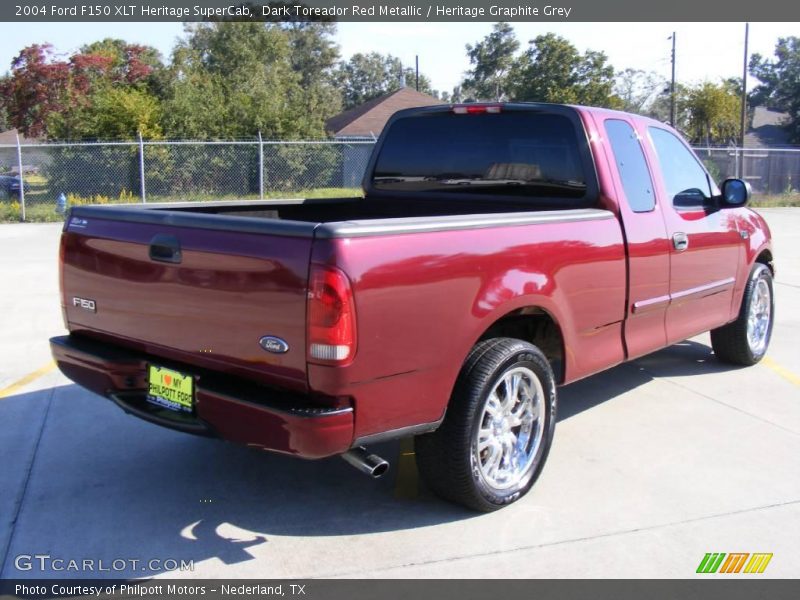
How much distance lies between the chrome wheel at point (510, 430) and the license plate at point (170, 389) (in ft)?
Result: 4.46

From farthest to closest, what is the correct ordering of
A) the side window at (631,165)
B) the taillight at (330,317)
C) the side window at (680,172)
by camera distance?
the side window at (680,172), the side window at (631,165), the taillight at (330,317)

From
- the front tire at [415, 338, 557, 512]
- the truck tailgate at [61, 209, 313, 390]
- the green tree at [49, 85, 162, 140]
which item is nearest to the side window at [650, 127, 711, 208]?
the front tire at [415, 338, 557, 512]

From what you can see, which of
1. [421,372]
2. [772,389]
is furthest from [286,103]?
[421,372]

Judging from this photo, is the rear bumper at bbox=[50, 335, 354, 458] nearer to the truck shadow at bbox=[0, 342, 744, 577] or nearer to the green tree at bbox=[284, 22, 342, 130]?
the truck shadow at bbox=[0, 342, 744, 577]

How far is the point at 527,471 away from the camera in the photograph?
423 cm

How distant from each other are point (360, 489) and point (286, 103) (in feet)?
78.3

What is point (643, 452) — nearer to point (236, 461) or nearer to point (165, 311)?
point (236, 461)

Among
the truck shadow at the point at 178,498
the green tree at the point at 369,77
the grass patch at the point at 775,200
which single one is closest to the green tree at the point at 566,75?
the grass patch at the point at 775,200

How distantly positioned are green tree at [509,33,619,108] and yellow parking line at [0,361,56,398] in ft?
106

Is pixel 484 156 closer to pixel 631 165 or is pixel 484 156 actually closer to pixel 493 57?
pixel 631 165

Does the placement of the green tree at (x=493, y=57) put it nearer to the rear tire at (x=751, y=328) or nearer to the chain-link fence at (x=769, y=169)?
the chain-link fence at (x=769, y=169)

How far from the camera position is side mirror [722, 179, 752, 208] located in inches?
227

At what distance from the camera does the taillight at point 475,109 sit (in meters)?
5.21

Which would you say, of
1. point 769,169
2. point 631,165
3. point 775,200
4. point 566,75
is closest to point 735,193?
point 631,165
